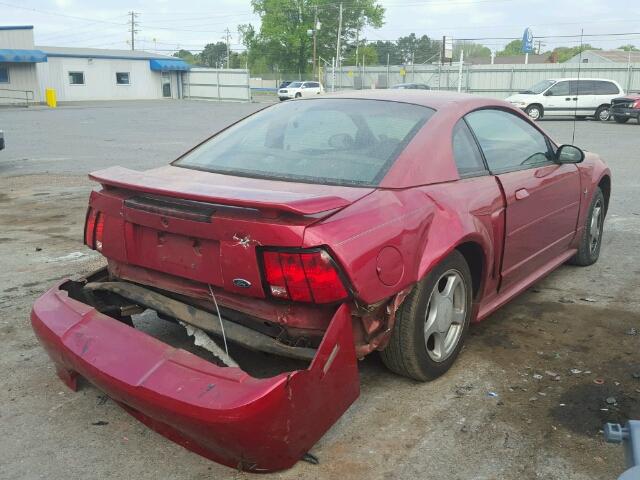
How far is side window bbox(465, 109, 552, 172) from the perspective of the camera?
3814 mm

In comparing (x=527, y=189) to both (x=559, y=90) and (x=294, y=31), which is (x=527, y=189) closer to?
(x=559, y=90)

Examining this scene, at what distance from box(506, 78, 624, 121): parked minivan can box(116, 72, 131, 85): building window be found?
37811 mm

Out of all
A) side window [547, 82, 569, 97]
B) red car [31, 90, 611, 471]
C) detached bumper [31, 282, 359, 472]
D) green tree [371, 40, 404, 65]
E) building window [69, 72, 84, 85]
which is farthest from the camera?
green tree [371, 40, 404, 65]

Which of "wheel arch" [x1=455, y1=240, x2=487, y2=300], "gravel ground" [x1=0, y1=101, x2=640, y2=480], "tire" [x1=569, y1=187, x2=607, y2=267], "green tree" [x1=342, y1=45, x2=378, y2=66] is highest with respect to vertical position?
"green tree" [x1=342, y1=45, x2=378, y2=66]

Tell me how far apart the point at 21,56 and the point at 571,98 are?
35.7 meters

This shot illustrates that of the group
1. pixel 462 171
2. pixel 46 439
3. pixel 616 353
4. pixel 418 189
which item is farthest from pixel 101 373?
pixel 616 353

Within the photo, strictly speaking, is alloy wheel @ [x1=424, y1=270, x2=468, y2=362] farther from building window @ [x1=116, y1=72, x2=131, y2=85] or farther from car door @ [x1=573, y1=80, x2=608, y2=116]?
building window @ [x1=116, y1=72, x2=131, y2=85]

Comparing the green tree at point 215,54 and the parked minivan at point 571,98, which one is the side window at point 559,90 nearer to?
the parked minivan at point 571,98

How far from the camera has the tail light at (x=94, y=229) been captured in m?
3.19

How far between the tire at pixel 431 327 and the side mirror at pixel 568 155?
153 cm

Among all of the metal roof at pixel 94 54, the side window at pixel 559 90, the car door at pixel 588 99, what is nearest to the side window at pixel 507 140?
the side window at pixel 559 90

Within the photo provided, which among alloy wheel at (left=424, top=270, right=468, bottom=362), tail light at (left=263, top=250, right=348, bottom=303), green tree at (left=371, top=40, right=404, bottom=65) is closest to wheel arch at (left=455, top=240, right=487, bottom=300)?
alloy wheel at (left=424, top=270, right=468, bottom=362)

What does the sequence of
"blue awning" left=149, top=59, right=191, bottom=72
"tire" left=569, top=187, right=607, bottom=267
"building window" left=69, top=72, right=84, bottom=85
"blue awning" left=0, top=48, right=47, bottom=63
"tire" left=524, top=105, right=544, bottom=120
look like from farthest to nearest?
"blue awning" left=149, top=59, right=191, bottom=72, "building window" left=69, top=72, right=84, bottom=85, "blue awning" left=0, top=48, right=47, bottom=63, "tire" left=524, top=105, right=544, bottom=120, "tire" left=569, top=187, right=607, bottom=267

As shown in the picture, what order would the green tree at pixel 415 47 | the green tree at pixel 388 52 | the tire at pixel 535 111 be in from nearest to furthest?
the tire at pixel 535 111 < the green tree at pixel 388 52 < the green tree at pixel 415 47
